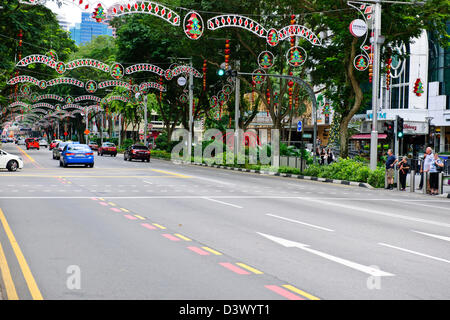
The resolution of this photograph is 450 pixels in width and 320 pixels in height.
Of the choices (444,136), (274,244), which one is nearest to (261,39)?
(444,136)

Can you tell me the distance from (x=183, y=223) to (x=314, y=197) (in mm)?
8870

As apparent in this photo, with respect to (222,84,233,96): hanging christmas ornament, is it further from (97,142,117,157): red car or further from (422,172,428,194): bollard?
(422,172,428,194): bollard

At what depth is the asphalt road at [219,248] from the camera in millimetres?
7191

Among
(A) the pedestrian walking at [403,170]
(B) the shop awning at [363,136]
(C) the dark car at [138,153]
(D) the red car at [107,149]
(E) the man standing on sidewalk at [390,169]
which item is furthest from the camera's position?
(D) the red car at [107,149]

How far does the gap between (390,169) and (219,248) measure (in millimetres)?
19091

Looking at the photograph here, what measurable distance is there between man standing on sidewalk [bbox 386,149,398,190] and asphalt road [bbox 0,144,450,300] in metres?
8.07

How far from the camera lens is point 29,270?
8.09 meters

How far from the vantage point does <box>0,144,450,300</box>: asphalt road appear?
7191 mm

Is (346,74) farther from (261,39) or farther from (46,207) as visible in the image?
(46,207)

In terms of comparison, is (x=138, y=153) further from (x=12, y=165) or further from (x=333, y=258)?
(x=333, y=258)

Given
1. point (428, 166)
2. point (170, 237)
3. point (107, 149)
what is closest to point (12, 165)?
point (428, 166)

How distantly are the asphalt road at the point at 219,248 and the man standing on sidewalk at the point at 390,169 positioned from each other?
8.07 metres

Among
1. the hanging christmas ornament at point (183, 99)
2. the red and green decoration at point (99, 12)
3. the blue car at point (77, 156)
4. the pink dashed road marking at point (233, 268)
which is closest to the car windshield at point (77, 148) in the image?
the blue car at point (77, 156)

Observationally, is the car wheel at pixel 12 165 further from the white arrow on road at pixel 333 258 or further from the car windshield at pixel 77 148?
the white arrow on road at pixel 333 258
